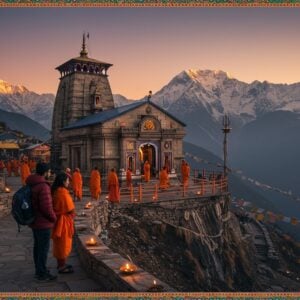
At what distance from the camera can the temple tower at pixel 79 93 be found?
88.1 feet

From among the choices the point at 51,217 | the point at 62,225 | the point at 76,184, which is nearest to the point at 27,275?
the point at 62,225

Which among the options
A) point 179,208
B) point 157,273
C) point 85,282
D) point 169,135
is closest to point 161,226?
point 179,208

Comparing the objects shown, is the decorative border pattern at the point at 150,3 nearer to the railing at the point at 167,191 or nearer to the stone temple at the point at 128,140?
the railing at the point at 167,191

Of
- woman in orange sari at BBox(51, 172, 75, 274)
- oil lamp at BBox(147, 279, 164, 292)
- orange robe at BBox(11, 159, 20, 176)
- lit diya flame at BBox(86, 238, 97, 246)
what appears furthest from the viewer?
orange robe at BBox(11, 159, 20, 176)

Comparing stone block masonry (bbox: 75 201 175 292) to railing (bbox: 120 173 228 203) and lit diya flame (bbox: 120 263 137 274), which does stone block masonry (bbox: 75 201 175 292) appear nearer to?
lit diya flame (bbox: 120 263 137 274)

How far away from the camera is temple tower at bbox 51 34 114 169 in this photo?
88.1 ft

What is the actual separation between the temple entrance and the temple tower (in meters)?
6.97

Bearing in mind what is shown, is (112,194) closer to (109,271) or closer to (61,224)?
(61,224)

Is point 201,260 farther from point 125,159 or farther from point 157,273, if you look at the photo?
point 125,159

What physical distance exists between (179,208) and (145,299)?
12141 millimetres

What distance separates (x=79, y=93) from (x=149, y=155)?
29.1 feet

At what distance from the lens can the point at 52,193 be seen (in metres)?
5.66

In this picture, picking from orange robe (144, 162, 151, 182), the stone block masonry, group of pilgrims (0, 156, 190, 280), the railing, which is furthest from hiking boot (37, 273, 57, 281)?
orange robe (144, 162, 151, 182)

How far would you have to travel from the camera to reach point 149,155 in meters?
21.5
